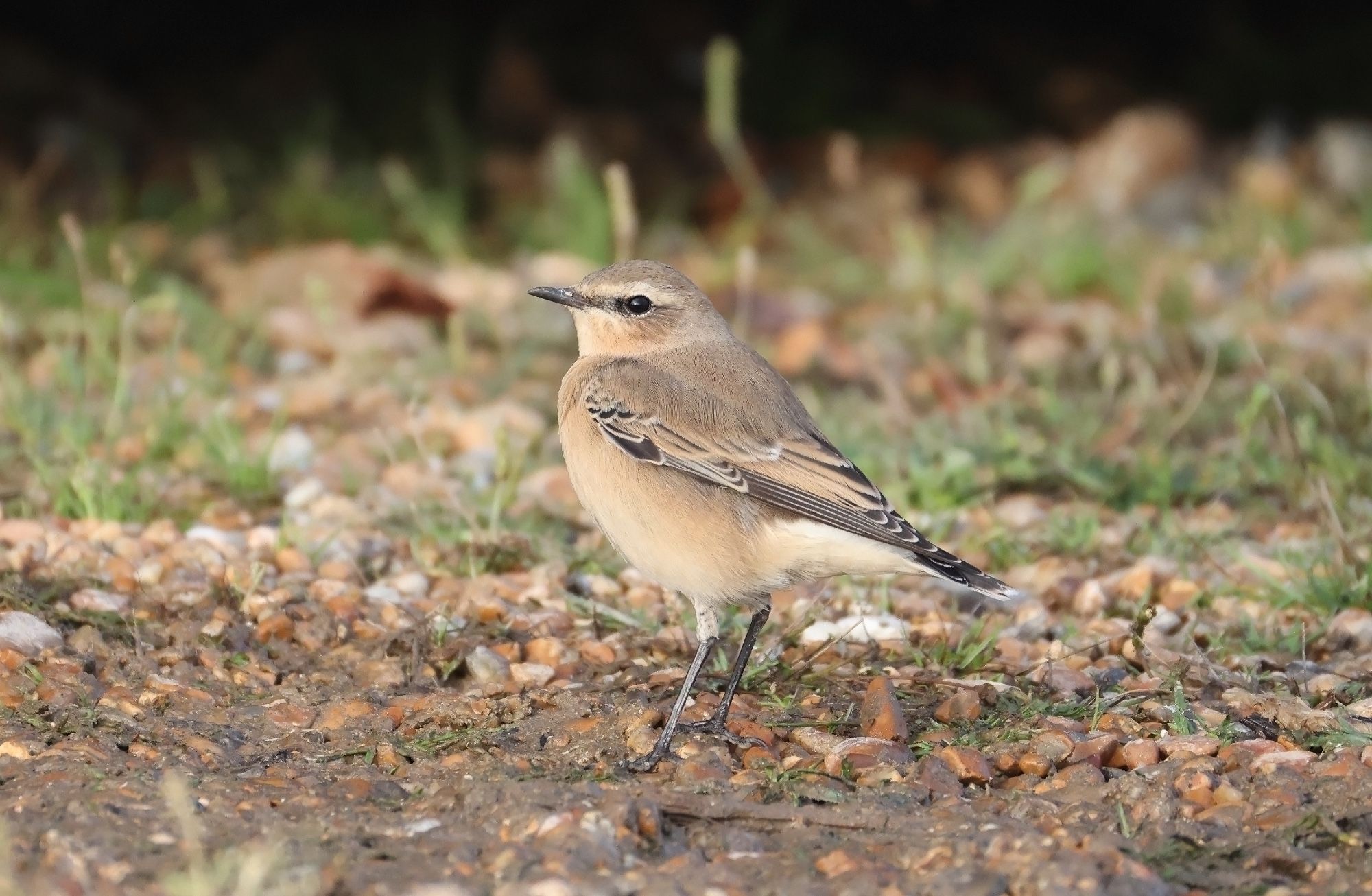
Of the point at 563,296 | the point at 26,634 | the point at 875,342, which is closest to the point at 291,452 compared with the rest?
the point at 563,296

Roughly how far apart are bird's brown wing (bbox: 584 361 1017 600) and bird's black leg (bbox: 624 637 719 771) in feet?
1.77

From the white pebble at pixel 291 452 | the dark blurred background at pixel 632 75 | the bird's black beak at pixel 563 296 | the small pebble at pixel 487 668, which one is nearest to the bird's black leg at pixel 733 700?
the small pebble at pixel 487 668

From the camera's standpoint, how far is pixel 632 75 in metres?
14.6

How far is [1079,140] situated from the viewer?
13.8 meters

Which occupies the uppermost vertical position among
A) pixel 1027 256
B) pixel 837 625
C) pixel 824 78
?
pixel 824 78

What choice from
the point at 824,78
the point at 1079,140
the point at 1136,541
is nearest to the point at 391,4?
the point at 824,78

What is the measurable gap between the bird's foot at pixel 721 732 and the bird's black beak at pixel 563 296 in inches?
76.8

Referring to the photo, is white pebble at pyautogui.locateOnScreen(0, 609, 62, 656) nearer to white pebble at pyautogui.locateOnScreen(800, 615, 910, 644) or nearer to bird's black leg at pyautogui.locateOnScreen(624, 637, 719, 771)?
bird's black leg at pyautogui.locateOnScreen(624, 637, 719, 771)

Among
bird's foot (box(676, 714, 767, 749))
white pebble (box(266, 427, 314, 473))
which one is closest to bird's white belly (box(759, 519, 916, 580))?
bird's foot (box(676, 714, 767, 749))

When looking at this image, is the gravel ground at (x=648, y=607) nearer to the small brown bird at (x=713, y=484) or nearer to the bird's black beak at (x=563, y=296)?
the small brown bird at (x=713, y=484)

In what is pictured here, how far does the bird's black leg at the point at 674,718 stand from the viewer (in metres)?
5.11

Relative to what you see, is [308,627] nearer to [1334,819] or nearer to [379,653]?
[379,653]

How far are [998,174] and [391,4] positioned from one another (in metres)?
5.15

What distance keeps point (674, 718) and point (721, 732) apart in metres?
0.15
